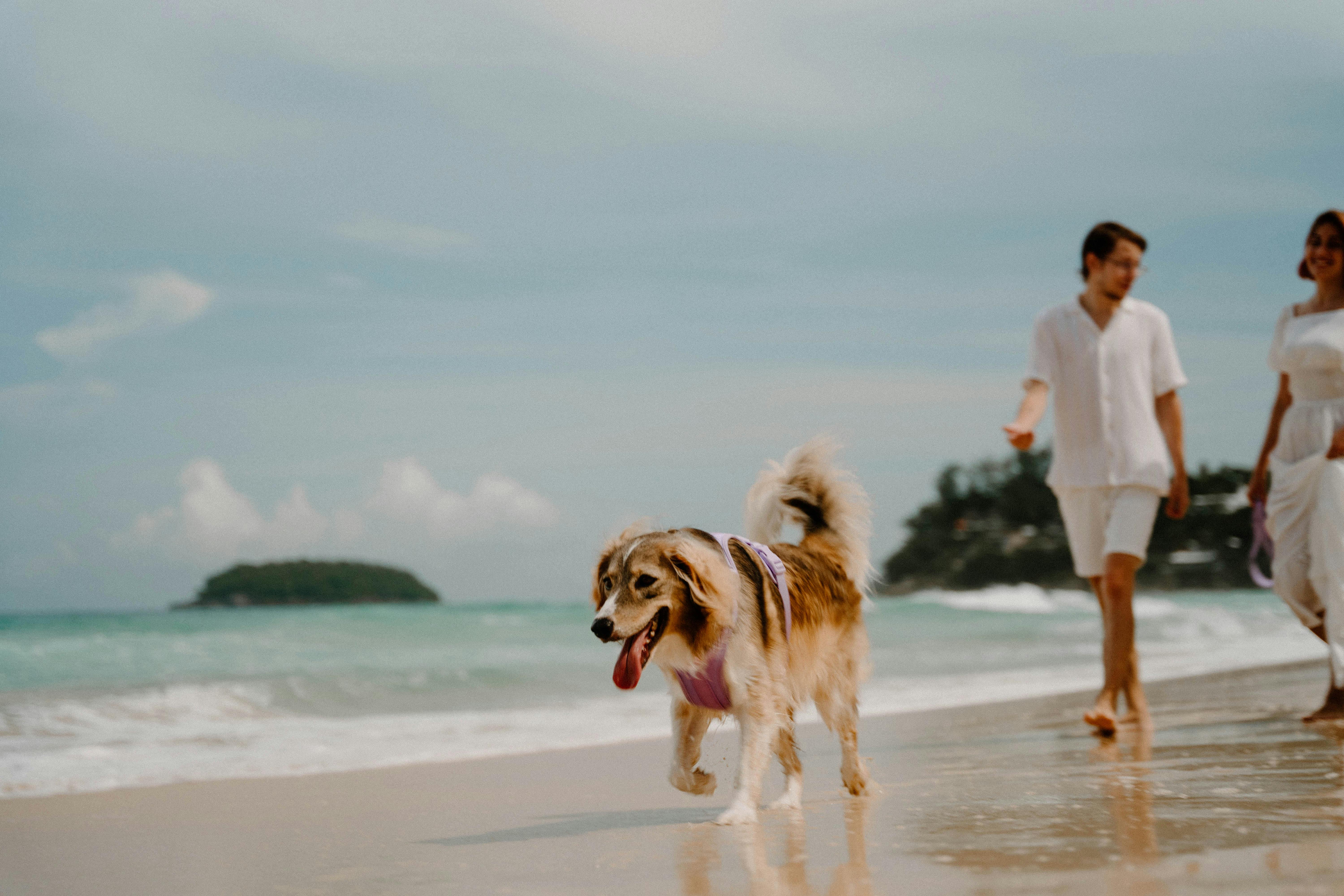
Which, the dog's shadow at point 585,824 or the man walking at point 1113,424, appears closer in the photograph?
the dog's shadow at point 585,824

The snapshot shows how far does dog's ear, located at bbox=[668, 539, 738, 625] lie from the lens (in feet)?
13.3

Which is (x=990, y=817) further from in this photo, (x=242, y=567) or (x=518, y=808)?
(x=242, y=567)

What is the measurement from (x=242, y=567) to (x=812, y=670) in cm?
4924

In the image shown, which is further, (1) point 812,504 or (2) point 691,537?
(1) point 812,504

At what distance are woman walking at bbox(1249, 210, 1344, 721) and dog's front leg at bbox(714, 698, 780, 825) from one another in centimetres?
347

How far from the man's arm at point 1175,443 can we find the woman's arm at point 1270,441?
587mm

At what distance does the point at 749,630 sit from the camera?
4.21m

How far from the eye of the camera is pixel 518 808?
197 inches

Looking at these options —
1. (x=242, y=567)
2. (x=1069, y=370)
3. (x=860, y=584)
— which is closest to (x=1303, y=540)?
(x=1069, y=370)

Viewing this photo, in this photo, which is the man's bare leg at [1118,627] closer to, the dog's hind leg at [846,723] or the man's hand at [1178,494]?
the man's hand at [1178,494]

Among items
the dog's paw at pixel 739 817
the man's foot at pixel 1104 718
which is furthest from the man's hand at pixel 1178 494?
the dog's paw at pixel 739 817

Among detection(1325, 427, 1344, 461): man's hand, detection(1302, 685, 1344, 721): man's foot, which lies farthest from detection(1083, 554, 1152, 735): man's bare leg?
detection(1325, 427, 1344, 461): man's hand

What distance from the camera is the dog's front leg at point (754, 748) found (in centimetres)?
414

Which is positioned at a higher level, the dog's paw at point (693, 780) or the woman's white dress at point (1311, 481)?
the woman's white dress at point (1311, 481)
